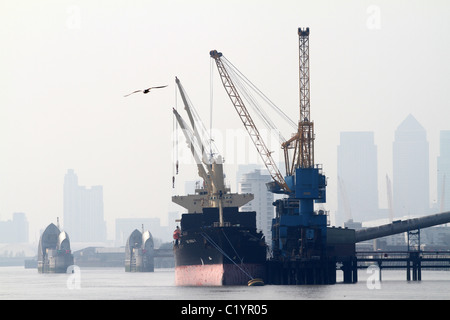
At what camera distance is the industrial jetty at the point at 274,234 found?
137m

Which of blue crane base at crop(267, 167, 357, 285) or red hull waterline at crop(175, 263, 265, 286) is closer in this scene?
red hull waterline at crop(175, 263, 265, 286)

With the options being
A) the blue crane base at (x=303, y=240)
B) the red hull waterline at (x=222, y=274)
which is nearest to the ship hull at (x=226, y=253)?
the red hull waterline at (x=222, y=274)

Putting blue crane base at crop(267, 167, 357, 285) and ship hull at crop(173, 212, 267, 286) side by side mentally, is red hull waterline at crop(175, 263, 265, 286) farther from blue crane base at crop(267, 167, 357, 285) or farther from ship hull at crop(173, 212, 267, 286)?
blue crane base at crop(267, 167, 357, 285)

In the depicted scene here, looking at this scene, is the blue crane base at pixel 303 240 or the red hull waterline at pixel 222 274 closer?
the red hull waterline at pixel 222 274

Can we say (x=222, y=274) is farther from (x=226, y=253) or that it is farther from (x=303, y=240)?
(x=303, y=240)

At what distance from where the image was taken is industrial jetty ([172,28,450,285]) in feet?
450

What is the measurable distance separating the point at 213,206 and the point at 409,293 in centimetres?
4467

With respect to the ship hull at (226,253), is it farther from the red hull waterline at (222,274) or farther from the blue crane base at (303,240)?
the blue crane base at (303,240)

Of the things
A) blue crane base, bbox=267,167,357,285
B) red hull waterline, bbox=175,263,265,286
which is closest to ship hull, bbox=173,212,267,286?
red hull waterline, bbox=175,263,265,286

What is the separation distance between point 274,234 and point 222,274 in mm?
18421

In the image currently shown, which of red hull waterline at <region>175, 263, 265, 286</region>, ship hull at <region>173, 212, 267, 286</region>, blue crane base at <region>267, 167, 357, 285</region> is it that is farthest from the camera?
blue crane base at <region>267, 167, 357, 285</region>
